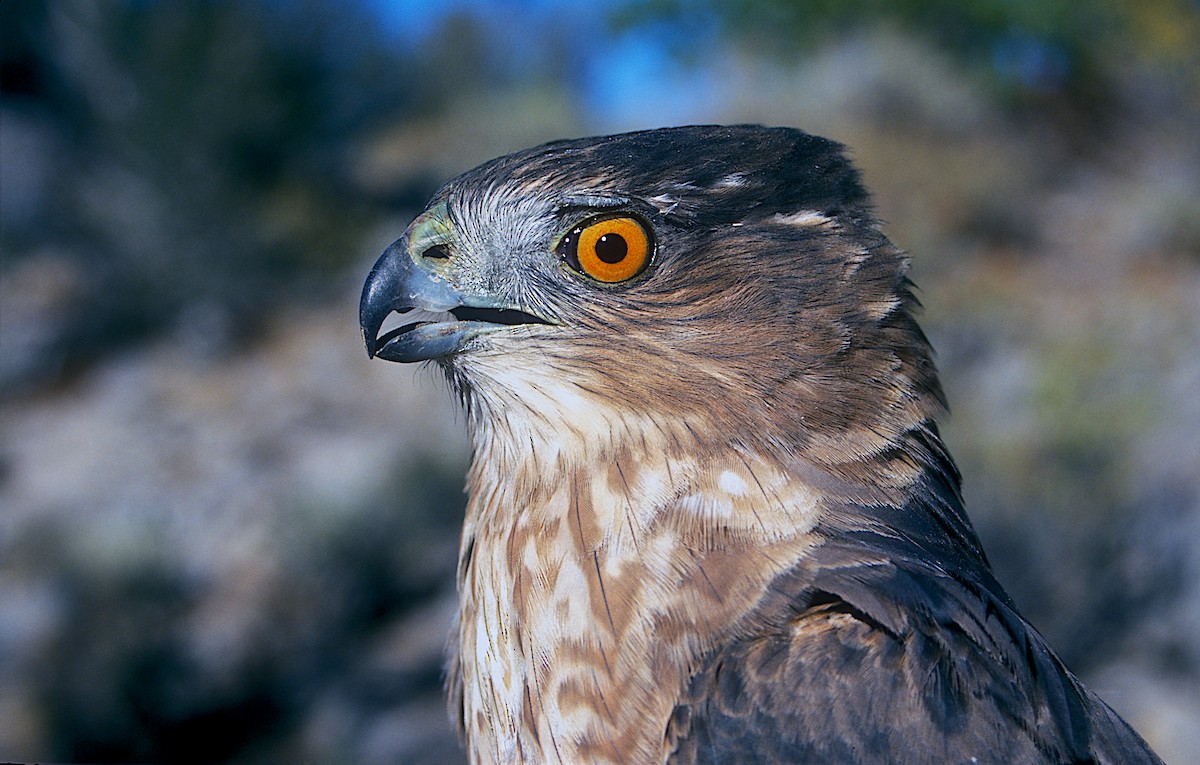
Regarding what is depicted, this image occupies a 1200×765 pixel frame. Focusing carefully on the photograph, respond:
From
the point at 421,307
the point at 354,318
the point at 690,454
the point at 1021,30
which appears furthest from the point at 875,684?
the point at 1021,30

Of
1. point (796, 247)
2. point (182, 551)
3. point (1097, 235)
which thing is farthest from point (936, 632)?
point (1097, 235)

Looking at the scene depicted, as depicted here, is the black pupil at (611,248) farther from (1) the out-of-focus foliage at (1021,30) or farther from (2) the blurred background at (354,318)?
(1) the out-of-focus foliage at (1021,30)

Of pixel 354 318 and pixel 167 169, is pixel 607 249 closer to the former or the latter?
pixel 354 318

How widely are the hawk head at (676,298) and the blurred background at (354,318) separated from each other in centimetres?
338

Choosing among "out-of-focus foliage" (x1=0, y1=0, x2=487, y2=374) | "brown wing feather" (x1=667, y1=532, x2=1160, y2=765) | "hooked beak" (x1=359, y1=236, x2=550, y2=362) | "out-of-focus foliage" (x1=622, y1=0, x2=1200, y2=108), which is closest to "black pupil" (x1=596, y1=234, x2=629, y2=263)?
"hooked beak" (x1=359, y1=236, x2=550, y2=362)

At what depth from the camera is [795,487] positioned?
7.27ft

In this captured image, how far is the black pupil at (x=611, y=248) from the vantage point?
7.70ft

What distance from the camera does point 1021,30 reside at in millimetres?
16828

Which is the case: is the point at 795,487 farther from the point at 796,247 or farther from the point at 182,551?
the point at 182,551

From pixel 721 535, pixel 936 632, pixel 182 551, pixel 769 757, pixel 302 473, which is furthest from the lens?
pixel 302 473

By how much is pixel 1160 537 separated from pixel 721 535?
7.01 meters

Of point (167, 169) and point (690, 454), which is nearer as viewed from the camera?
point (690, 454)

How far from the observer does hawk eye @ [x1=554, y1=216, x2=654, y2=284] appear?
92.1 inches

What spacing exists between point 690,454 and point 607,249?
1.72ft
